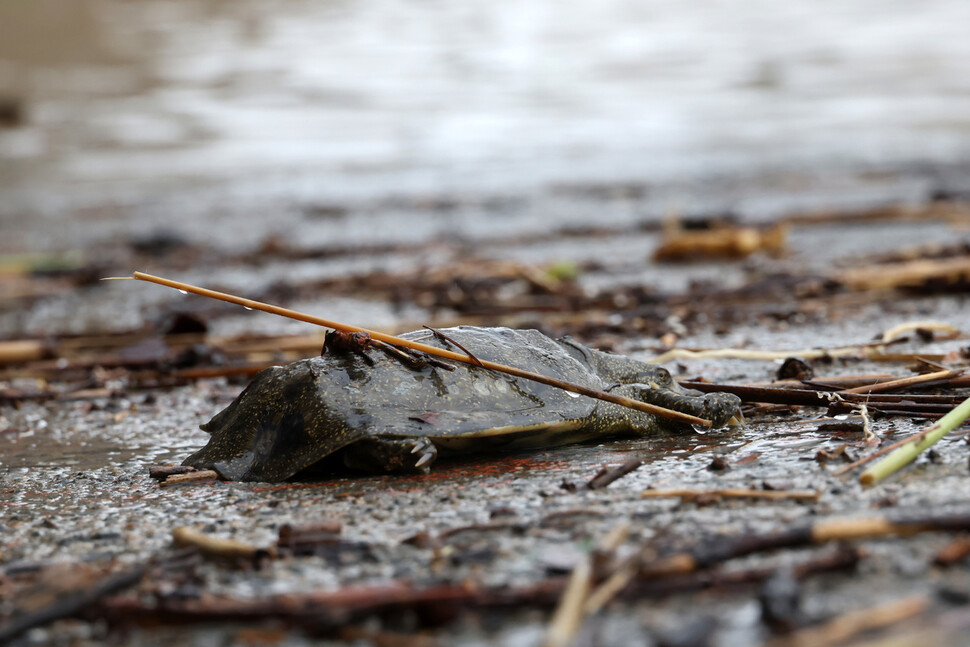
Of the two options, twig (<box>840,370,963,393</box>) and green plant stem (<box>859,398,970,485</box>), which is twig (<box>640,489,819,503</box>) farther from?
twig (<box>840,370,963,393</box>)

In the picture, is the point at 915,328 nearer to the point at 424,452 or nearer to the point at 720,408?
the point at 720,408

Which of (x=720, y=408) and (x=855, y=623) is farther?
(x=720, y=408)

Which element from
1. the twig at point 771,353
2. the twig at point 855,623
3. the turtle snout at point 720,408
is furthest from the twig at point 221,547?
the twig at point 771,353

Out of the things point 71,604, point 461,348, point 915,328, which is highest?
point 461,348

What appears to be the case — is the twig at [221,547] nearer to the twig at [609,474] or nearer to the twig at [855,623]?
Answer: the twig at [609,474]

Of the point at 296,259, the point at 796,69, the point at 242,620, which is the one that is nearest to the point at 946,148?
the point at 796,69

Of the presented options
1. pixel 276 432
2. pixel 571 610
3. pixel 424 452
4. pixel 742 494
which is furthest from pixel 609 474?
pixel 276 432
